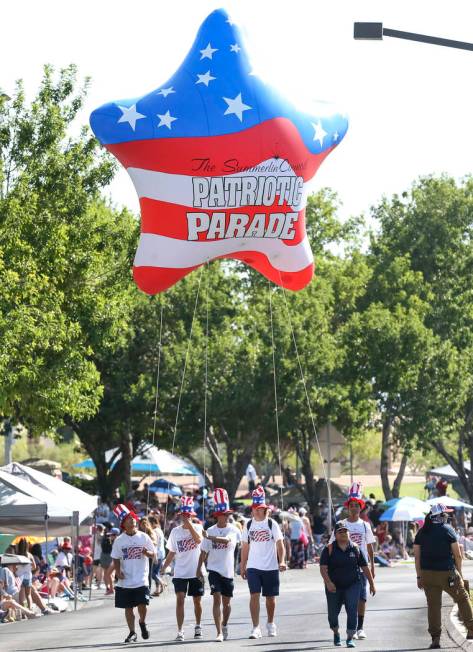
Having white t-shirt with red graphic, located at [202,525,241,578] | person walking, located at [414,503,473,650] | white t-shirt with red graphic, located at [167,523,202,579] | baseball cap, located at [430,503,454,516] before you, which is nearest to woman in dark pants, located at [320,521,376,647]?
person walking, located at [414,503,473,650]

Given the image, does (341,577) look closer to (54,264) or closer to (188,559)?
(188,559)

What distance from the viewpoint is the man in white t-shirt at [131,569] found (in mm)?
17078

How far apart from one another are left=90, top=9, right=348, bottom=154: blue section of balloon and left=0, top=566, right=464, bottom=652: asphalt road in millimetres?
7290

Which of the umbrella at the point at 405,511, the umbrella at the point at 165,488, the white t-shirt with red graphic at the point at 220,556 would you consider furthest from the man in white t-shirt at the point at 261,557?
the umbrella at the point at 165,488

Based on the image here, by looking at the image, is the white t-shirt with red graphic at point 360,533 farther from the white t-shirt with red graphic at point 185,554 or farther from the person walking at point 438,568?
the white t-shirt with red graphic at point 185,554

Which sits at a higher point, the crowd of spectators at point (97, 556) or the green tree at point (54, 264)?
the green tree at point (54, 264)

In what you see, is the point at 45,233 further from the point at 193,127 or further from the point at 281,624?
the point at 281,624

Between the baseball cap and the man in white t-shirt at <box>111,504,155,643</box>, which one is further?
the man in white t-shirt at <box>111,504,155,643</box>

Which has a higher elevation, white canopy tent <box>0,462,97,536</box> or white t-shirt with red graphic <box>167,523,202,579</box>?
white canopy tent <box>0,462,97,536</box>

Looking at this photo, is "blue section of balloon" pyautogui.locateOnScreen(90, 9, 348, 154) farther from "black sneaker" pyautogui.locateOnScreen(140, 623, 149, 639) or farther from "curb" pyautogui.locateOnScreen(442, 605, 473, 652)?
"curb" pyautogui.locateOnScreen(442, 605, 473, 652)

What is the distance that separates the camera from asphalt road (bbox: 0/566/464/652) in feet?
53.8

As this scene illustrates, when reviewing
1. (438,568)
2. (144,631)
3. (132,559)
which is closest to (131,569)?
(132,559)

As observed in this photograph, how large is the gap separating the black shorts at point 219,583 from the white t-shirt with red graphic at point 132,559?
93 cm

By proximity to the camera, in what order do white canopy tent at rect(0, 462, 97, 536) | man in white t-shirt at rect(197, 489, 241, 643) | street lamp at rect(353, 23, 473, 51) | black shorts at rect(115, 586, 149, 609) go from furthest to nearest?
white canopy tent at rect(0, 462, 97, 536)
man in white t-shirt at rect(197, 489, 241, 643)
black shorts at rect(115, 586, 149, 609)
street lamp at rect(353, 23, 473, 51)
